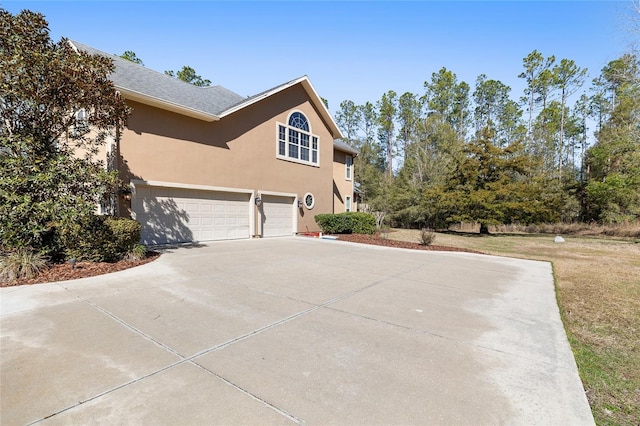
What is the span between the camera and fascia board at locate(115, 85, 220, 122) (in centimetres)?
903

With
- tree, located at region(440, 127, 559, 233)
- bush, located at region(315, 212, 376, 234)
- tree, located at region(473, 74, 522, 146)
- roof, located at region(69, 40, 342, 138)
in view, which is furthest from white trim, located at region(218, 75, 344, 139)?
tree, located at region(473, 74, 522, 146)

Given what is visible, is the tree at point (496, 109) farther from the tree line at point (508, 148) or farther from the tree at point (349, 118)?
the tree at point (349, 118)

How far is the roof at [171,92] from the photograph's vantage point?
968 centimetres

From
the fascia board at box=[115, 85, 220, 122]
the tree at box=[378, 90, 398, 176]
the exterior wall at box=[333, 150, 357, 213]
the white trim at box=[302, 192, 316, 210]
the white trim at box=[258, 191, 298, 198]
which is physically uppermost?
the tree at box=[378, 90, 398, 176]

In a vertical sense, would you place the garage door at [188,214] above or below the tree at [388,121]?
below

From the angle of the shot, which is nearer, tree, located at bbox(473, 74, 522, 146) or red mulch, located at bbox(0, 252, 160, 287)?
red mulch, located at bbox(0, 252, 160, 287)

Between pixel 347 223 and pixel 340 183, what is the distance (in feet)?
16.3

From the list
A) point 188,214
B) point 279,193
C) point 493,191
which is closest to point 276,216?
point 279,193

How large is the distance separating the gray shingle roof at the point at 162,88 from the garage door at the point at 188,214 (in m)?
3.27

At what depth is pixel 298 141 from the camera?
51.5 ft

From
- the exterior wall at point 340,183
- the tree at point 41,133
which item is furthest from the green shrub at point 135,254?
the exterior wall at point 340,183

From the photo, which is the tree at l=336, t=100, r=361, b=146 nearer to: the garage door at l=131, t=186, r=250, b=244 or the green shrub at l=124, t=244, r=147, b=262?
the garage door at l=131, t=186, r=250, b=244

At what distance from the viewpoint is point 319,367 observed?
114 inches

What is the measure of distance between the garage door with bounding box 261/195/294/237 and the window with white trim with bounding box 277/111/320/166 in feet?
7.18
